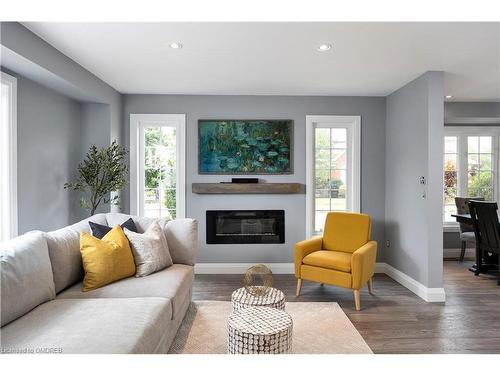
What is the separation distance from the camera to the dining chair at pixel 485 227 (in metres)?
3.94

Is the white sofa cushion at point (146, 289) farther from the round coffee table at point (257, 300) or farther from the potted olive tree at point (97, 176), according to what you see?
the potted olive tree at point (97, 176)

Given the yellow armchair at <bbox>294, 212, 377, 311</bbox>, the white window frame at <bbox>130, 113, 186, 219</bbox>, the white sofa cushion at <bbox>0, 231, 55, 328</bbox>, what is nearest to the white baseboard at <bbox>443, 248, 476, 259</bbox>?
the yellow armchair at <bbox>294, 212, 377, 311</bbox>

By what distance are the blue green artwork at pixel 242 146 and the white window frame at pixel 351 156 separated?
0.32m

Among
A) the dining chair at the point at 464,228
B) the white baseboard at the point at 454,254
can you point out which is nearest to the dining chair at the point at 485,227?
the dining chair at the point at 464,228

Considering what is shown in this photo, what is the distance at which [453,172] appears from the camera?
5367 millimetres

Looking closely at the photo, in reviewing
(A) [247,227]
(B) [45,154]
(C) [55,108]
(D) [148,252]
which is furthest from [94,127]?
(A) [247,227]

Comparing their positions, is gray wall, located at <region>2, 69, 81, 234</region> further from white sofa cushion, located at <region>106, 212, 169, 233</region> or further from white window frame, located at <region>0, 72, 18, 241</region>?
white sofa cushion, located at <region>106, 212, 169, 233</region>

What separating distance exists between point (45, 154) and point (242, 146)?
2.29 metres

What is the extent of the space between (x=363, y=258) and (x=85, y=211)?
3.31 meters

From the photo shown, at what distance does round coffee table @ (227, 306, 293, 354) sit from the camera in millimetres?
1832

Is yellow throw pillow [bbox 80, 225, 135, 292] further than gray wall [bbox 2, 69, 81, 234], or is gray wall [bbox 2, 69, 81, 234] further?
gray wall [bbox 2, 69, 81, 234]

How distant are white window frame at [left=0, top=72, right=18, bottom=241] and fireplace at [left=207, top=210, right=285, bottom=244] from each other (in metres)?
2.23
